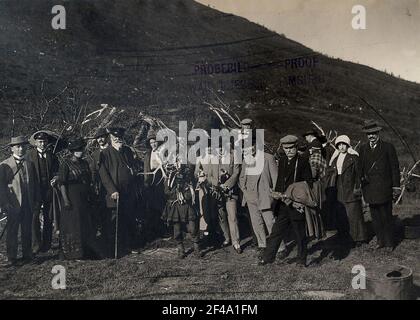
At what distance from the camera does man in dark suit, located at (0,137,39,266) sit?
7.30 m

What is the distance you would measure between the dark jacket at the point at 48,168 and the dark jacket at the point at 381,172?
521 cm

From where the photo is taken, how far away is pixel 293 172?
22.6 ft

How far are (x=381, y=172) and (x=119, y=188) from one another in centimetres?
435

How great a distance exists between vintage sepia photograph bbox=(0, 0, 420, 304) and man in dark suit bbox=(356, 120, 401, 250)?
0.02 meters

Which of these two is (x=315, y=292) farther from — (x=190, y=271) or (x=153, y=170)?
(x=153, y=170)

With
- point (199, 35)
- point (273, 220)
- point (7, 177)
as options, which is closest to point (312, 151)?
point (273, 220)

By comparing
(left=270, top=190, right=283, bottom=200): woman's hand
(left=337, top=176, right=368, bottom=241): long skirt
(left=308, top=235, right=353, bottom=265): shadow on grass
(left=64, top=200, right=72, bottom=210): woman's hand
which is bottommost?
(left=308, top=235, right=353, bottom=265): shadow on grass

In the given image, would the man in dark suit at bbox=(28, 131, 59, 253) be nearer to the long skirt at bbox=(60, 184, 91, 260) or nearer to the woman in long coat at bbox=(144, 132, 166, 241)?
the long skirt at bbox=(60, 184, 91, 260)

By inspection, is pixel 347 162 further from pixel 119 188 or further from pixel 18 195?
pixel 18 195

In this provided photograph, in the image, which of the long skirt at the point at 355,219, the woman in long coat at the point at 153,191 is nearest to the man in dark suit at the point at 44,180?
the woman in long coat at the point at 153,191

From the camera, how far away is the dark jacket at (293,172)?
22.5 ft

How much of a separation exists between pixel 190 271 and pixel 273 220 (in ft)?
5.29

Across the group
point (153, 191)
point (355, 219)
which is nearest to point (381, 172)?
point (355, 219)

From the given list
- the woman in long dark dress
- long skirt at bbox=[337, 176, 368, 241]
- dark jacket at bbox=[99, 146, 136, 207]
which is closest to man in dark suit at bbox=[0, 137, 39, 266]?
the woman in long dark dress
